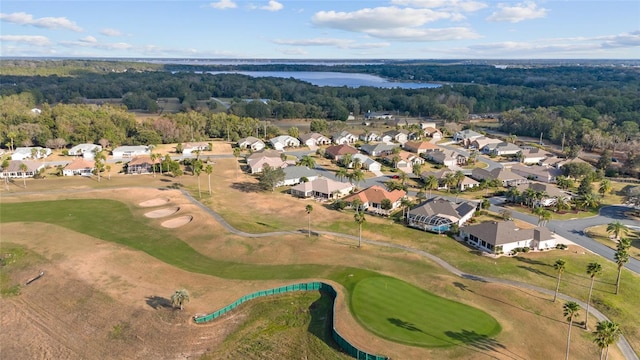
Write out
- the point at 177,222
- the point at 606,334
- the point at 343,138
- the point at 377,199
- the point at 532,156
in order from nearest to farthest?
the point at 606,334 → the point at 177,222 → the point at 377,199 → the point at 532,156 → the point at 343,138

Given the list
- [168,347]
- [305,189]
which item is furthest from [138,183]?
[168,347]

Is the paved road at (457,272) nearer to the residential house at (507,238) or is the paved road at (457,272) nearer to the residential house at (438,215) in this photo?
the residential house at (507,238)

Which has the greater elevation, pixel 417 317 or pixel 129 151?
pixel 129 151

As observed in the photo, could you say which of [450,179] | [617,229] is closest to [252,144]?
[450,179]

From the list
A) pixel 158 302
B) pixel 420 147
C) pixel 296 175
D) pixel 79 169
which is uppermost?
pixel 420 147

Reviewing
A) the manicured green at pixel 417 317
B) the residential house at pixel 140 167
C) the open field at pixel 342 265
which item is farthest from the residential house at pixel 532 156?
the residential house at pixel 140 167

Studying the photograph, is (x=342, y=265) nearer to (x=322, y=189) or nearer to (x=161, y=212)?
(x=322, y=189)

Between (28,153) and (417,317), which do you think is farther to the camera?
(28,153)
